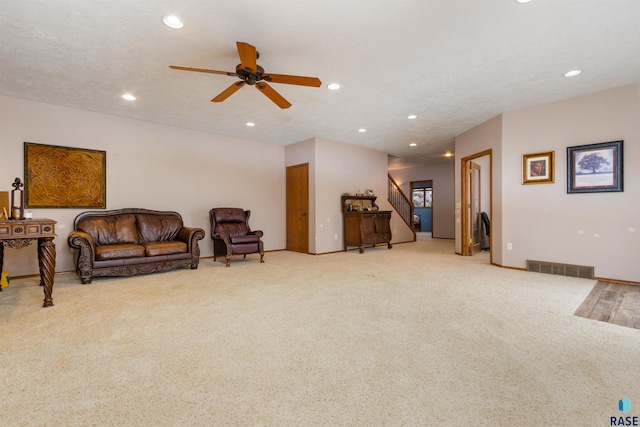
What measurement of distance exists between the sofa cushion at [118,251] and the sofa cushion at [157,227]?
→ 0.57 m

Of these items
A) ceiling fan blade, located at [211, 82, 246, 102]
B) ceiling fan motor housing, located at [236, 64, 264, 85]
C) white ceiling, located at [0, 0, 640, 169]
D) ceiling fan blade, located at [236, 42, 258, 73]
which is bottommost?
ceiling fan blade, located at [211, 82, 246, 102]

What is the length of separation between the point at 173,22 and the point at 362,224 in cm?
516

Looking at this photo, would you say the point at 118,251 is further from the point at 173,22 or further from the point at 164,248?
the point at 173,22

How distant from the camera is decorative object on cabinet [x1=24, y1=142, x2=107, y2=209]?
4234 mm

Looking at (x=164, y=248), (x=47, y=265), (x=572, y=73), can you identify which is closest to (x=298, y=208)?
(x=164, y=248)

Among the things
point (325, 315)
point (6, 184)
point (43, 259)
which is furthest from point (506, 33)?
point (6, 184)

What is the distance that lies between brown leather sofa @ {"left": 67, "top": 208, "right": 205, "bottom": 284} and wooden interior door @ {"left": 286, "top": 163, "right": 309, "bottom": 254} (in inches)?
96.8

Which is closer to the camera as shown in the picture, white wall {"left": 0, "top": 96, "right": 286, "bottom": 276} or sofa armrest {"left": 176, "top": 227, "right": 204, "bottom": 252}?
white wall {"left": 0, "top": 96, "right": 286, "bottom": 276}

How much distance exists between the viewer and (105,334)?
2250mm

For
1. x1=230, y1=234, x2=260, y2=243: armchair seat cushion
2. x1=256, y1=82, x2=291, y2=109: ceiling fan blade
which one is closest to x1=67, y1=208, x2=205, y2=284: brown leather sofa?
x1=230, y1=234, x2=260, y2=243: armchair seat cushion

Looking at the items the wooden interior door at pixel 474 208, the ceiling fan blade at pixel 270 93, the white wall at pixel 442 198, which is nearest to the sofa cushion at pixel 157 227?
the ceiling fan blade at pixel 270 93

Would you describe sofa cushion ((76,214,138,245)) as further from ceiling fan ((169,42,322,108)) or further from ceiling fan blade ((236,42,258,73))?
ceiling fan blade ((236,42,258,73))

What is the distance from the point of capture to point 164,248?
4.46 meters

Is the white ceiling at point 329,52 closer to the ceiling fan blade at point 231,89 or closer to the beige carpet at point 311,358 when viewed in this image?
the ceiling fan blade at point 231,89
